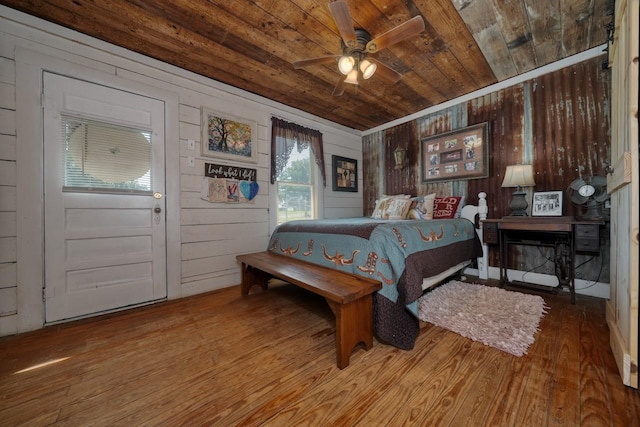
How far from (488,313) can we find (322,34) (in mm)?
2783

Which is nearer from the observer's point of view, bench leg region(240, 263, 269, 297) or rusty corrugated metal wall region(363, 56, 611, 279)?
rusty corrugated metal wall region(363, 56, 611, 279)

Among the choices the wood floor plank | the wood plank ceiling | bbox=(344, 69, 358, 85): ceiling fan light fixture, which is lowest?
the wood floor plank

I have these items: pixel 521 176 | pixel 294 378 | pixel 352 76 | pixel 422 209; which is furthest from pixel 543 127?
pixel 294 378

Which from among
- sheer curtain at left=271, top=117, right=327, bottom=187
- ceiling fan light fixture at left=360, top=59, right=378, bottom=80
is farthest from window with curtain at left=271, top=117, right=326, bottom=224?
ceiling fan light fixture at left=360, top=59, right=378, bottom=80

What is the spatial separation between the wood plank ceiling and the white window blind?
82 cm

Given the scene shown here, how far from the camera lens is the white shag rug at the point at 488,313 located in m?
1.56

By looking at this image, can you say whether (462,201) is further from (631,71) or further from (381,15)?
(381,15)

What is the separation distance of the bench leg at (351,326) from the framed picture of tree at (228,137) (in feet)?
7.45

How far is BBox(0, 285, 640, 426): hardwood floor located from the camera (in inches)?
40.3

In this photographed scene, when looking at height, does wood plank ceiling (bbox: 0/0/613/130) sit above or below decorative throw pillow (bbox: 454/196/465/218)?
above

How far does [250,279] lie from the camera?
2.56m

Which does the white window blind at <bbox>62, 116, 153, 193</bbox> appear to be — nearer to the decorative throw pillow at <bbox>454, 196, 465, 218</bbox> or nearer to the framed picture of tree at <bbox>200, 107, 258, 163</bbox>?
the framed picture of tree at <bbox>200, 107, 258, 163</bbox>

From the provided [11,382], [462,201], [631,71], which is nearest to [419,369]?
[631,71]

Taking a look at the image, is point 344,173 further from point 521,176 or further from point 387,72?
point 521,176
